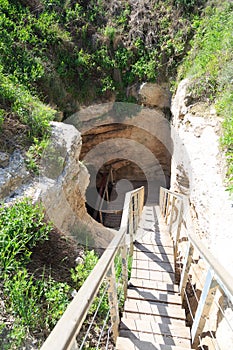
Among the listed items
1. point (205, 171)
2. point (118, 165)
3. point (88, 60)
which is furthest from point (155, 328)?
point (118, 165)

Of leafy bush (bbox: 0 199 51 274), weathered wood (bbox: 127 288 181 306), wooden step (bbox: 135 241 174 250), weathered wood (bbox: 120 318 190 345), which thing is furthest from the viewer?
wooden step (bbox: 135 241 174 250)

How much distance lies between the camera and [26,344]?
6.58 ft

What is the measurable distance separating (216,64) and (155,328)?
544 centimetres

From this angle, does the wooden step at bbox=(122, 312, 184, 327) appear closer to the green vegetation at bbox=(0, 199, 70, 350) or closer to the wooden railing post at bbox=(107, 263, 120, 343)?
the wooden railing post at bbox=(107, 263, 120, 343)

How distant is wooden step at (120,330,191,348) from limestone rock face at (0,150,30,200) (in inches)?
97.1

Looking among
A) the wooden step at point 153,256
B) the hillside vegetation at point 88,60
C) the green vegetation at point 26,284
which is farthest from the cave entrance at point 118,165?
the green vegetation at point 26,284

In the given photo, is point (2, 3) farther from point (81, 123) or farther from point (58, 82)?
point (81, 123)

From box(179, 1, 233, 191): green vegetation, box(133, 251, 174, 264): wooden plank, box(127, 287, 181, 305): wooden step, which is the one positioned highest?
box(179, 1, 233, 191): green vegetation

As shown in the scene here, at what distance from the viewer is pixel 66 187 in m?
4.08

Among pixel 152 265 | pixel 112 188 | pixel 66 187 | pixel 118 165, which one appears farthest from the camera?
pixel 112 188

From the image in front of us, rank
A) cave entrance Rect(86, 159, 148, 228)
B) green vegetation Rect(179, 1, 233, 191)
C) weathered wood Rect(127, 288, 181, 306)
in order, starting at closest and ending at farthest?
weathered wood Rect(127, 288, 181, 306) < green vegetation Rect(179, 1, 233, 191) < cave entrance Rect(86, 159, 148, 228)

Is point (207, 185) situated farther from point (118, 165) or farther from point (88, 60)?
point (118, 165)

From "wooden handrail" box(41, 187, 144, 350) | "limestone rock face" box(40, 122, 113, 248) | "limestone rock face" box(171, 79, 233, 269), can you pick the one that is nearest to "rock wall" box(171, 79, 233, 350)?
"limestone rock face" box(171, 79, 233, 269)

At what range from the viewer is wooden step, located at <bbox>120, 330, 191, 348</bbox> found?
80.3 inches
